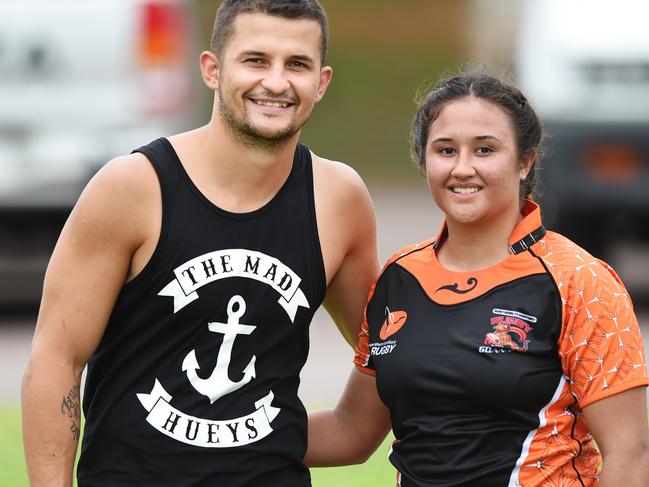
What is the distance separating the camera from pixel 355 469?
22.4 ft

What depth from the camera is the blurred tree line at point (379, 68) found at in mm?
28000

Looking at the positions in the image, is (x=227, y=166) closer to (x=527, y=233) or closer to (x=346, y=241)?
(x=346, y=241)

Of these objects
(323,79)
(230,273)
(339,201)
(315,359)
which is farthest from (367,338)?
(315,359)

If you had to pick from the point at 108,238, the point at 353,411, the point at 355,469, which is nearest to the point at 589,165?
the point at 355,469

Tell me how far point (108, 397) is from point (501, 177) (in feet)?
3.93

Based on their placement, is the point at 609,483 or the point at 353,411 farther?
the point at 353,411

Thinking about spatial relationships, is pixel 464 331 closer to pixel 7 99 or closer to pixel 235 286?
pixel 235 286

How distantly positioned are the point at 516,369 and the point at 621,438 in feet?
1.00

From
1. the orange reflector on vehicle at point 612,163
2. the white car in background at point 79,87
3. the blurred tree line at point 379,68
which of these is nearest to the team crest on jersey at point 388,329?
the white car in background at point 79,87

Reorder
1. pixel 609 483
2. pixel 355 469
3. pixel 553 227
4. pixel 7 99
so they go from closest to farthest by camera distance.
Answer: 1. pixel 609 483
2. pixel 355 469
3. pixel 7 99
4. pixel 553 227

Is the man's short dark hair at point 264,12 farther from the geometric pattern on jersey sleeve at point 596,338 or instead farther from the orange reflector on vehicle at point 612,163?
the orange reflector on vehicle at point 612,163

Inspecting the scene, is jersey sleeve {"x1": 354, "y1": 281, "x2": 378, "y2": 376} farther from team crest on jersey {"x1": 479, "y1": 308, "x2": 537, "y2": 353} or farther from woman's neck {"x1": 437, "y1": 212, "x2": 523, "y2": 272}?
team crest on jersey {"x1": 479, "y1": 308, "x2": 537, "y2": 353}

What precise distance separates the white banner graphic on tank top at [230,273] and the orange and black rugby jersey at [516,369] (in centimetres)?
34

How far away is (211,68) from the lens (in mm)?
3771
